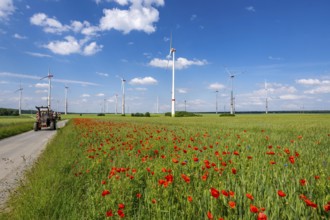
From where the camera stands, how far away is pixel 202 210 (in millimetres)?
3107

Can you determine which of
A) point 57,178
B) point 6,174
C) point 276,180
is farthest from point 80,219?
point 6,174

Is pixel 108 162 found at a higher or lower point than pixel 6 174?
higher

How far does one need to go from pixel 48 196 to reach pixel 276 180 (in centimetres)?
393

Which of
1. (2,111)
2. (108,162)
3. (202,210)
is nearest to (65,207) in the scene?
(202,210)

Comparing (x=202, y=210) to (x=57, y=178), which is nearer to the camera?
(x=202, y=210)

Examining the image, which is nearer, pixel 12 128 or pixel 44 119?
pixel 12 128

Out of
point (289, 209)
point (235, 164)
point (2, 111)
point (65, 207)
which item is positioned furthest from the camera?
point (2, 111)

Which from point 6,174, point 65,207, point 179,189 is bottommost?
point 6,174

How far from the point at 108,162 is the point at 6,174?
3918mm

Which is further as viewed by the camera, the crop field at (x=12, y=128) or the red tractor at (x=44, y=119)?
the red tractor at (x=44, y=119)

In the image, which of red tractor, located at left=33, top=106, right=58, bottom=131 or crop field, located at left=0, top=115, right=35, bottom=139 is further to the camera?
red tractor, located at left=33, top=106, right=58, bottom=131

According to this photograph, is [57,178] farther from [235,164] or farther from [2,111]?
[2,111]

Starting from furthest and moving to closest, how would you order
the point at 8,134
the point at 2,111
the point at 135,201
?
1. the point at 2,111
2. the point at 8,134
3. the point at 135,201

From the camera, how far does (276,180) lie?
416cm
